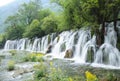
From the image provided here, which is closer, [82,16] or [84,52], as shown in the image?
[84,52]

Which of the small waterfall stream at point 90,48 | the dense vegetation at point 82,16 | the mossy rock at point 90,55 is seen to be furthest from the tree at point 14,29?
the mossy rock at point 90,55

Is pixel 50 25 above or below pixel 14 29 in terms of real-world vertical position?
below

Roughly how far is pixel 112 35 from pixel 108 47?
2.77 metres

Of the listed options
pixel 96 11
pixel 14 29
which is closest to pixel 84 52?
pixel 96 11

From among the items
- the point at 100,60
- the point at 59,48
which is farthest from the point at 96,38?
the point at 59,48

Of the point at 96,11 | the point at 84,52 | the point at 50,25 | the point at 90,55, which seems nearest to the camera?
the point at 90,55

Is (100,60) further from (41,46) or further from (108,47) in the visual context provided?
(41,46)

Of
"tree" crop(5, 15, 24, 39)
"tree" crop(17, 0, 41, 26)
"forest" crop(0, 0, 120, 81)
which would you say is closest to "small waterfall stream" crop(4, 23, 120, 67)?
"forest" crop(0, 0, 120, 81)

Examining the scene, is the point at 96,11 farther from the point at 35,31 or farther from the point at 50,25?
the point at 35,31

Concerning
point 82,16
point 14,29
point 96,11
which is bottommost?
point 82,16

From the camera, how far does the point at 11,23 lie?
83938mm

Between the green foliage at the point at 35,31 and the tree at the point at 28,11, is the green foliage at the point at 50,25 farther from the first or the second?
the tree at the point at 28,11

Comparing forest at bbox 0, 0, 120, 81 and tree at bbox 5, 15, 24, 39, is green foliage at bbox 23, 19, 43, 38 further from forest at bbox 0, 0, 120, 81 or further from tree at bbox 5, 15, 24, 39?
forest at bbox 0, 0, 120, 81

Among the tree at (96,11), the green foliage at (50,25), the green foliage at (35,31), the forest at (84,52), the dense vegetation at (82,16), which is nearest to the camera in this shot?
the forest at (84,52)
